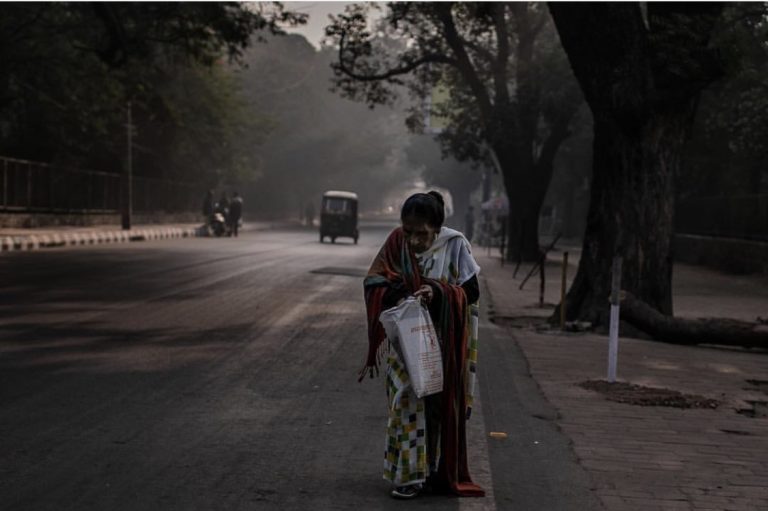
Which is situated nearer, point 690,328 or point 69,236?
point 690,328

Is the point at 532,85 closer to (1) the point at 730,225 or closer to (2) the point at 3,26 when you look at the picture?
(1) the point at 730,225

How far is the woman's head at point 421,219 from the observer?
543 centimetres

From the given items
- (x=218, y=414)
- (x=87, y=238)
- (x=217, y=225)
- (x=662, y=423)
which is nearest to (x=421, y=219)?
(x=218, y=414)

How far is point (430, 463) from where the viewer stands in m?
5.66

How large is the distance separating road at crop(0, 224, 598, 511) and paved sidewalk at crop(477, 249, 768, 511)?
23 centimetres

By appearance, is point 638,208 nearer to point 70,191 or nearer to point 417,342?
point 417,342

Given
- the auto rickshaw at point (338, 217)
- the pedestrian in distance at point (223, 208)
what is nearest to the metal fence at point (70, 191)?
the pedestrian in distance at point (223, 208)

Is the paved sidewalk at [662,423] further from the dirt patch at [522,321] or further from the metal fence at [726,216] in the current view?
the metal fence at [726,216]

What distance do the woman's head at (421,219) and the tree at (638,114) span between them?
9.53m

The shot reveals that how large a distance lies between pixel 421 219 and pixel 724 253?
3042 centimetres

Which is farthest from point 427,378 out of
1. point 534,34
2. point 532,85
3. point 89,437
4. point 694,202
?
point 694,202

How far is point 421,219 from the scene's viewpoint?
5430mm

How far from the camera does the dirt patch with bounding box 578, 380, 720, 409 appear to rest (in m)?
9.00

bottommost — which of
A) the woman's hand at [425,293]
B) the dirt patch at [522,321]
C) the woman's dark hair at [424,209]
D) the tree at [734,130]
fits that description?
the dirt patch at [522,321]
